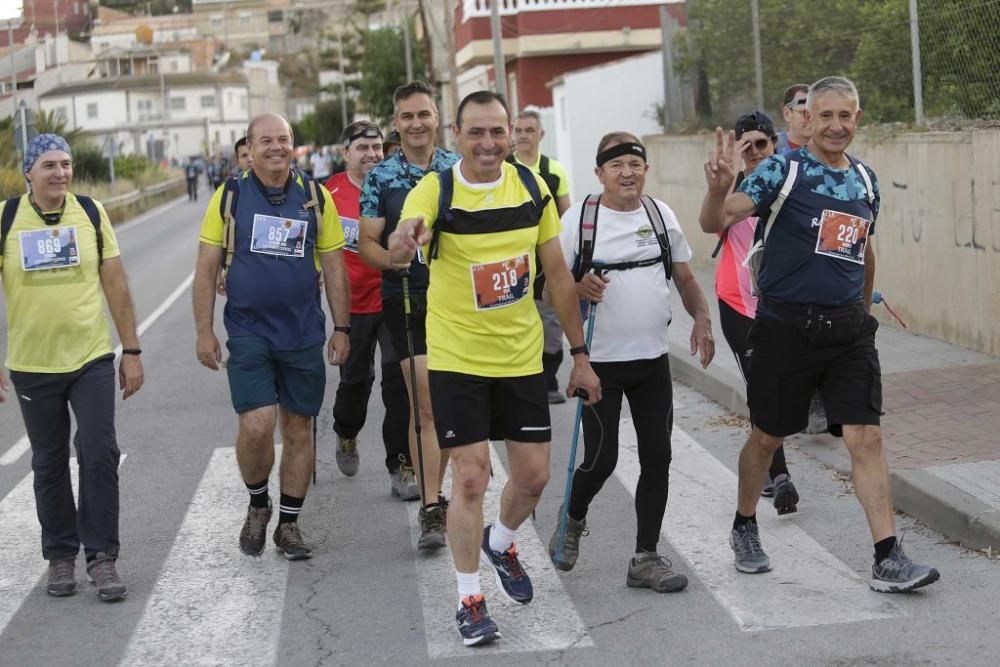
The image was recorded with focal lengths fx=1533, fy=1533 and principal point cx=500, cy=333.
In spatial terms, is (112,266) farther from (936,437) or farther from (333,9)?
(333,9)

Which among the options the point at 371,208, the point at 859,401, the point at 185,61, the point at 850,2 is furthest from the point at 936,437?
the point at 185,61

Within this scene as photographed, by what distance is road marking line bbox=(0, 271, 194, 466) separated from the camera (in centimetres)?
1004

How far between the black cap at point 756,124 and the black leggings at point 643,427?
63.8 inches

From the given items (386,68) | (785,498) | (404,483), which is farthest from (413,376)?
(386,68)

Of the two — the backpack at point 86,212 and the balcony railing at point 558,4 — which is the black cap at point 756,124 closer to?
the backpack at point 86,212

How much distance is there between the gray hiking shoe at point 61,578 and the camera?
660 centimetres

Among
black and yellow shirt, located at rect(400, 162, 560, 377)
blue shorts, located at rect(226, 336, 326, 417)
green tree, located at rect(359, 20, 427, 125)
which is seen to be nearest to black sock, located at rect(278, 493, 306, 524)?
blue shorts, located at rect(226, 336, 326, 417)

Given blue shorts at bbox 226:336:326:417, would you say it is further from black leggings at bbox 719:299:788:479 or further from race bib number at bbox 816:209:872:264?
race bib number at bbox 816:209:872:264

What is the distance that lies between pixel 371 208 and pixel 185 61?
133 m

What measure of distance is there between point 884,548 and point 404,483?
3026mm

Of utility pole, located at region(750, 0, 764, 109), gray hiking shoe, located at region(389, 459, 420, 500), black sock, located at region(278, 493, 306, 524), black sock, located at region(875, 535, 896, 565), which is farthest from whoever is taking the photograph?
utility pole, located at region(750, 0, 764, 109)

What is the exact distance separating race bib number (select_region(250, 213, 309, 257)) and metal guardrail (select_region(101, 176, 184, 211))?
34.2 metres

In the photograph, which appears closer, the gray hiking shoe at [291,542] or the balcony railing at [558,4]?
the gray hiking shoe at [291,542]

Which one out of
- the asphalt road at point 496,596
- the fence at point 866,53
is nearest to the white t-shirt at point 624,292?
the asphalt road at point 496,596
